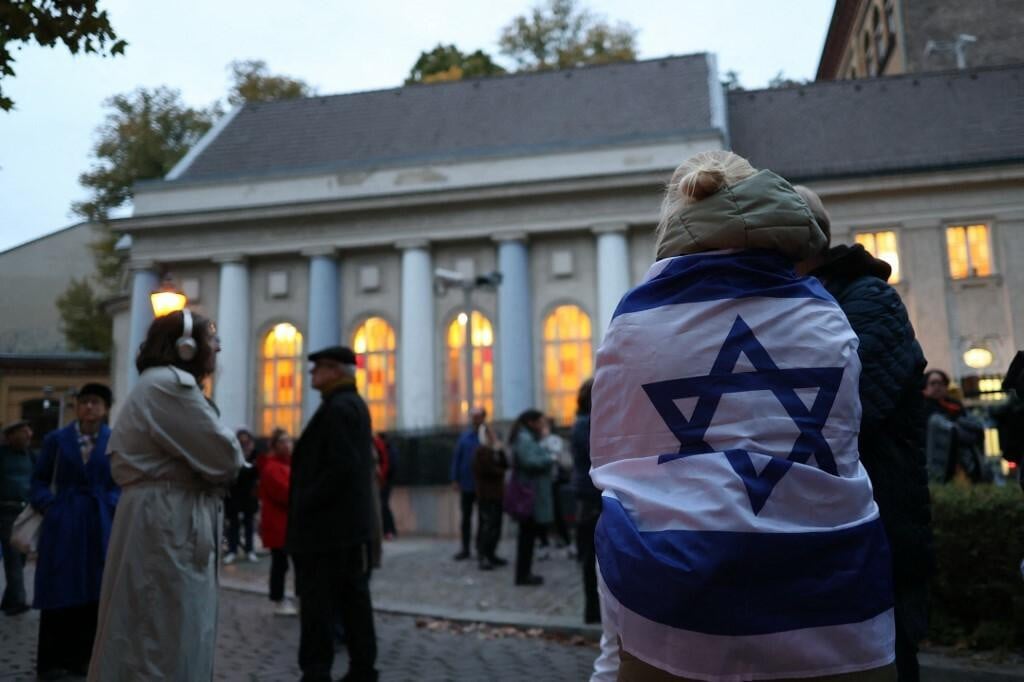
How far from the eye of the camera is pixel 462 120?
35250 mm

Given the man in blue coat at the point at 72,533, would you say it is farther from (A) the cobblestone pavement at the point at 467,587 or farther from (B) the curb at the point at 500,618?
(A) the cobblestone pavement at the point at 467,587

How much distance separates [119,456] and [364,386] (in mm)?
27216

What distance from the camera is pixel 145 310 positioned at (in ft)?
108

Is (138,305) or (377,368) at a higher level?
(138,305)

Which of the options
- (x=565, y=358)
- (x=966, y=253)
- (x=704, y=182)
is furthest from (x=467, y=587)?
(x=565, y=358)

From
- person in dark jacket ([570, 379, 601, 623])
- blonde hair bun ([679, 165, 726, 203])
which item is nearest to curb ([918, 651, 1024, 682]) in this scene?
person in dark jacket ([570, 379, 601, 623])

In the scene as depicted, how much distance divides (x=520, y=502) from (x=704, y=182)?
9105 millimetres

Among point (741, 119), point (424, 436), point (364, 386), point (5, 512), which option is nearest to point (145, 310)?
point (364, 386)

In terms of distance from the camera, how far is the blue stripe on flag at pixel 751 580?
2.06m

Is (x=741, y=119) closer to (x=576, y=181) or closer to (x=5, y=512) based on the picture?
(x=576, y=181)

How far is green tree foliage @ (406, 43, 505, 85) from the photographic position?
4559 cm

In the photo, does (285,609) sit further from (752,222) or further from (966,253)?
(966,253)

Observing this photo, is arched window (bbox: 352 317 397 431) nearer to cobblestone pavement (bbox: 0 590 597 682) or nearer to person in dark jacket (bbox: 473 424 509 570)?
person in dark jacket (bbox: 473 424 509 570)

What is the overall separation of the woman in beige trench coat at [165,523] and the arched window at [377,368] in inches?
1041
